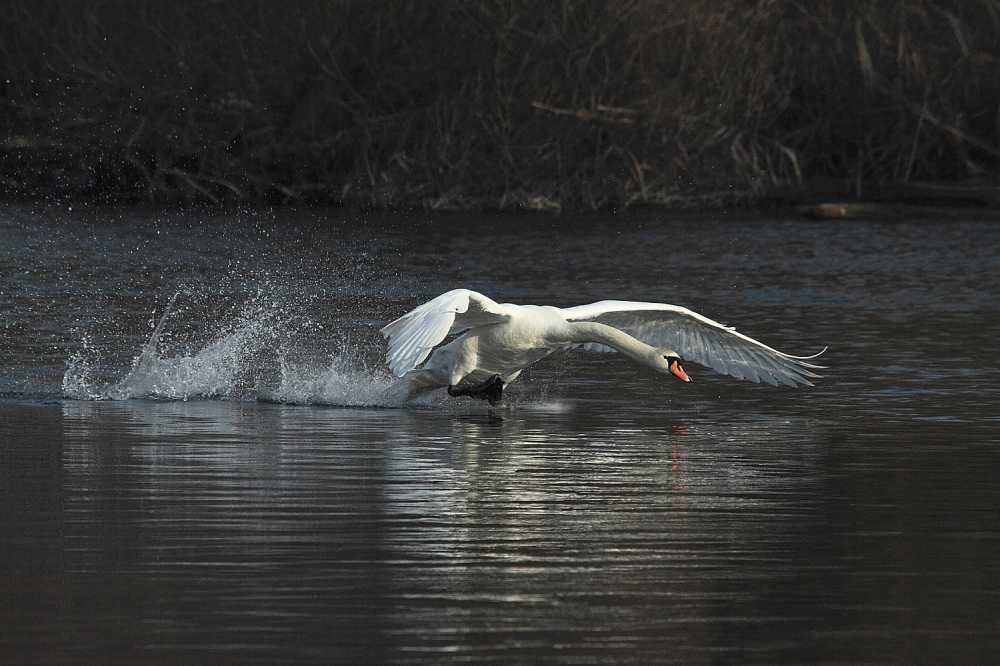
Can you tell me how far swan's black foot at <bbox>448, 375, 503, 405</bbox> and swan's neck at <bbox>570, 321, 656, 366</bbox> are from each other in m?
0.59

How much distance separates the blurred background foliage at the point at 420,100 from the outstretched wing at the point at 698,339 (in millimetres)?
22281

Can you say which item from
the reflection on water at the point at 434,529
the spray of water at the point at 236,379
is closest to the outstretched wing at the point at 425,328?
the reflection on water at the point at 434,529

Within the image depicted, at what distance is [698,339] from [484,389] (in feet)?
5.78

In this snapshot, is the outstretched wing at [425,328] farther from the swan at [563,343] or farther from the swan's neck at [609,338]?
the swan's neck at [609,338]

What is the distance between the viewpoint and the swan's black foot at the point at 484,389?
36.7ft

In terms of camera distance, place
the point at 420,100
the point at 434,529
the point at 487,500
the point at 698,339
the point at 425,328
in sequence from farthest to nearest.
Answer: the point at 420,100 → the point at 698,339 → the point at 425,328 → the point at 487,500 → the point at 434,529

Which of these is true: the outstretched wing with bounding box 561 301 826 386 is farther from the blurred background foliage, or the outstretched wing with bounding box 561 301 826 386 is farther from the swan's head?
the blurred background foliage

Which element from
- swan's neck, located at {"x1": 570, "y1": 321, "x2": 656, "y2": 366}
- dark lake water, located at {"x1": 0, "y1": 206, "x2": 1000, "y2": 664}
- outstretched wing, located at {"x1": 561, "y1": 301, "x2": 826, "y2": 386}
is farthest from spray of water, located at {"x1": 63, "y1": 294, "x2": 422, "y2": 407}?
outstretched wing, located at {"x1": 561, "y1": 301, "x2": 826, "y2": 386}

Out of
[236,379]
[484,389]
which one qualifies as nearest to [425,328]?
[484,389]

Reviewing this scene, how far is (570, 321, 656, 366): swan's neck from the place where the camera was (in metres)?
11.1

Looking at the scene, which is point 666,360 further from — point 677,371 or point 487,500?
point 487,500

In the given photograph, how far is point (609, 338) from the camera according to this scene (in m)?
11.1

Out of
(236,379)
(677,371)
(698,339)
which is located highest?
(698,339)

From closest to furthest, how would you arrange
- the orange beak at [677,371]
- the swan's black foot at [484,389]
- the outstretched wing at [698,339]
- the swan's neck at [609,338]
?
1. the orange beak at [677,371]
2. the swan's neck at [609,338]
3. the swan's black foot at [484,389]
4. the outstretched wing at [698,339]
